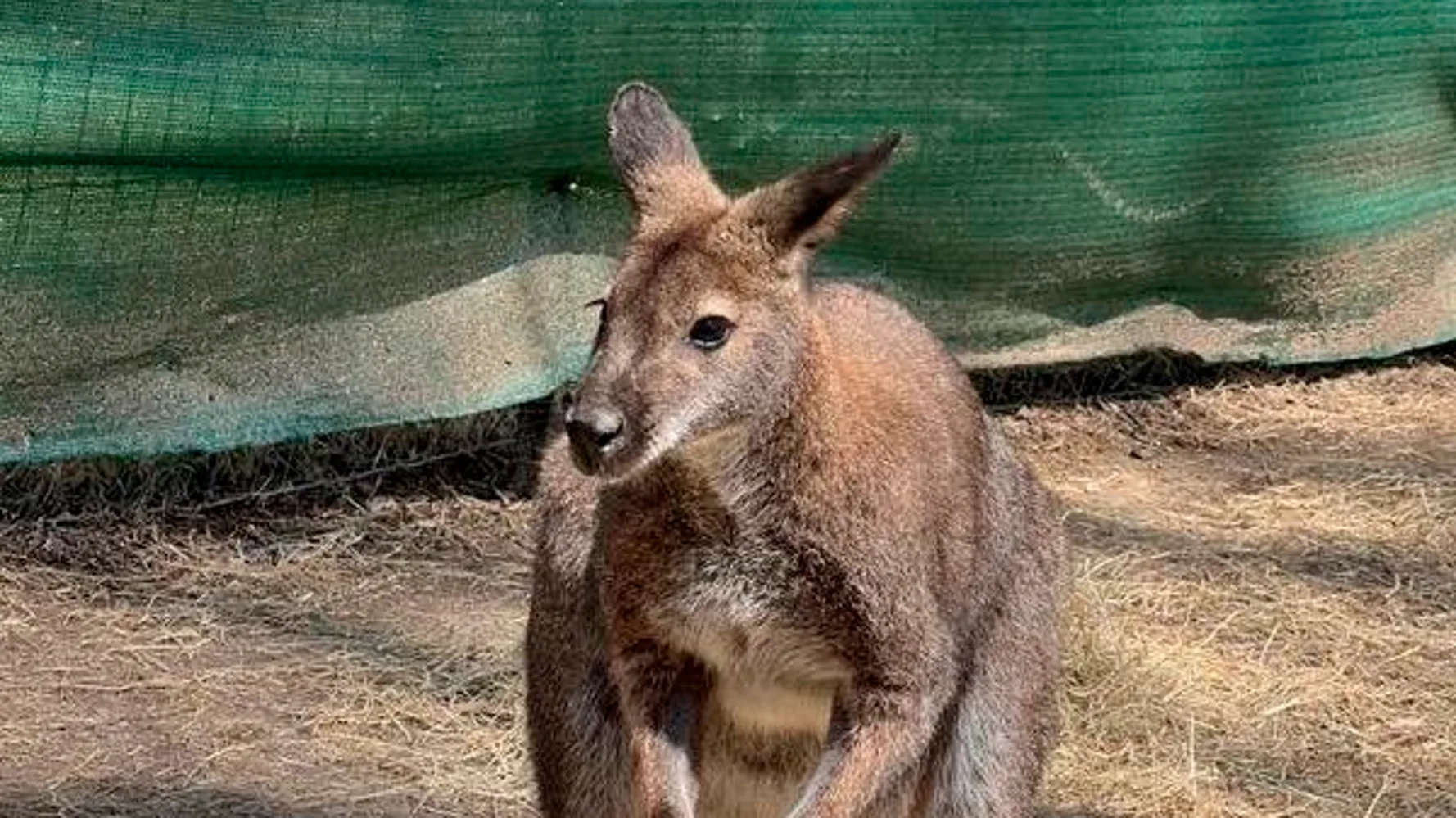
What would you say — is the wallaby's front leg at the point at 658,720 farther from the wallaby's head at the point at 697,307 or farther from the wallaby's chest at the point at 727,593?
the wallaby's head at the point at 697,307

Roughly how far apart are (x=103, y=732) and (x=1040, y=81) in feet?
9.61

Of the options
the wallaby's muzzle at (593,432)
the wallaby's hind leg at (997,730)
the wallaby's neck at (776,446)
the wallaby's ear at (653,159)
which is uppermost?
the wallaby's ear at (653,159)

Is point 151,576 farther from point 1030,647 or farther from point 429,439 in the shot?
point 1030,647

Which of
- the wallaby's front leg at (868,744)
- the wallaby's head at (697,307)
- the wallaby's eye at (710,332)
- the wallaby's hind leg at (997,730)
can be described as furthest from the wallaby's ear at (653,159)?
the wallaby's hind leg at (997,730)

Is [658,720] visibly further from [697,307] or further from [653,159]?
[653,159]

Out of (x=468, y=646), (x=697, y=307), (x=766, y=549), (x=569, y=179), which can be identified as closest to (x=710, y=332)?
(x=697, y=307)

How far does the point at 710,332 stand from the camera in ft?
12.3

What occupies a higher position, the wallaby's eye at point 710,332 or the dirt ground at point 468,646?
the wallaby's eye at point 710,332

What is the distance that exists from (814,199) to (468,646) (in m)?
2.35

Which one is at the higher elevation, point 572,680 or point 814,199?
point 814,199

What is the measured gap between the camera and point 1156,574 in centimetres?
649

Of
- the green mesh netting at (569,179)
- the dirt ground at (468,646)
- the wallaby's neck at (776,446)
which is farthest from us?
the green mesh netting at (569,179)

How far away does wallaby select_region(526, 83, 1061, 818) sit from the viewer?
376 centimetres

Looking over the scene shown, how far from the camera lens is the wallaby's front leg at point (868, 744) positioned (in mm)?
3994
